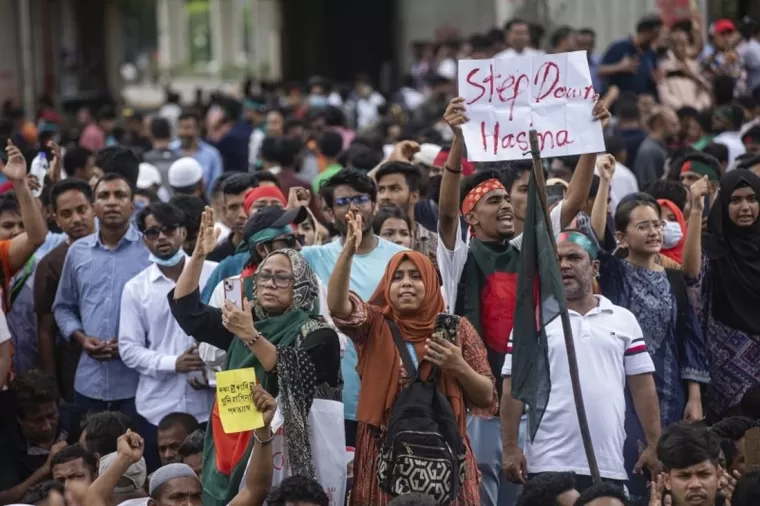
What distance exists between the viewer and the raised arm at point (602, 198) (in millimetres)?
8945

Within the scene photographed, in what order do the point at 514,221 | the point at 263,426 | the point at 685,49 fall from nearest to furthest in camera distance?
the point at 263,426
the point at 514,221
the point at 685,49

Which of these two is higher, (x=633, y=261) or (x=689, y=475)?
(x=633, y=261)

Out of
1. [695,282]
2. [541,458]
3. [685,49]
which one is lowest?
[541,458]

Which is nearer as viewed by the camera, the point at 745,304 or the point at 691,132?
the point at 745,304

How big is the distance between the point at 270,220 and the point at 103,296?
1762 mm

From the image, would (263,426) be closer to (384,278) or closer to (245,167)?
(384,278)

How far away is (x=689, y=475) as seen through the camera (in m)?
6.98

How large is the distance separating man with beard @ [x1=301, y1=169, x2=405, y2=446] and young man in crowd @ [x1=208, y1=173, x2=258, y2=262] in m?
1.22

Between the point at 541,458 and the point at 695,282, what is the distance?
6.04 feet

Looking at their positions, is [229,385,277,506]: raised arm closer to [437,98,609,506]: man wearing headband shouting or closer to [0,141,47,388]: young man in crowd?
[437,98,609,506]: man wearing headband shouting

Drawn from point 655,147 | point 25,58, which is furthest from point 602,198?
point 25,58

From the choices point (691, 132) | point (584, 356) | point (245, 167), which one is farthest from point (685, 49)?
point (584, 356)

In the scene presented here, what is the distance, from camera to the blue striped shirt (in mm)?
9352

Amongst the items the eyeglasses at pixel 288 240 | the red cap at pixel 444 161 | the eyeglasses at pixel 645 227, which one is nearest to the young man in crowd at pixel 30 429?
the eyeglasses at pixel 288 240
